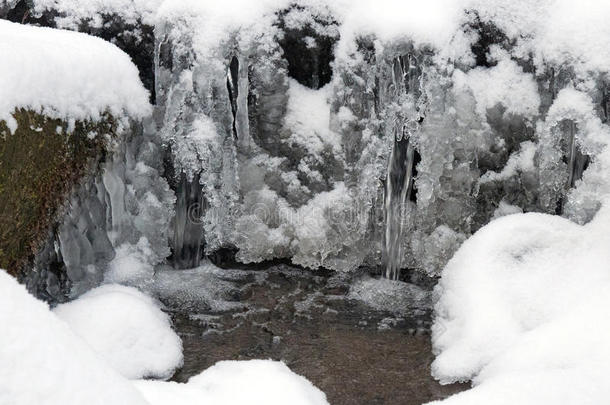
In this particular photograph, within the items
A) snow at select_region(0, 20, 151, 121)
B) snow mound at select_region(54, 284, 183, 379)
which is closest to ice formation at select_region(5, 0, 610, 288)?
snow at select_region(0, 20, 151, 121)

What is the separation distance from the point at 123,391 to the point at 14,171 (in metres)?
2.40

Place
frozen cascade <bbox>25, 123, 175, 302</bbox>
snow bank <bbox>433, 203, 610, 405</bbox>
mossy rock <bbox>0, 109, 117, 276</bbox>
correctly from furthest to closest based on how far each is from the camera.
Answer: frozen cascade <bbox>25, 123, 175, 302</bbox> → mossy rock <bbox>0, 109, 117, 276</bbox> → snow bank <bbox>433, 203, 610, 405</bbox>

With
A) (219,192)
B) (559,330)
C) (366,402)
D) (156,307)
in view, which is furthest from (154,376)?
(559,330)

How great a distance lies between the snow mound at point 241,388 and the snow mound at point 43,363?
1716 mm

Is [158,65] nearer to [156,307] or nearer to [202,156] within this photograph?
[202,156]

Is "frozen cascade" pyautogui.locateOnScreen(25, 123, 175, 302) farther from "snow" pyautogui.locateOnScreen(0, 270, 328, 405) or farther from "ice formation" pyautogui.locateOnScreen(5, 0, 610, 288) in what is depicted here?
"snow" pyautogui.locateOnScreen(0, 270, 328, 405)

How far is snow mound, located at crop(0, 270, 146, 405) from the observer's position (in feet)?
4.04

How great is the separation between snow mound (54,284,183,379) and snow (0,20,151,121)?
1142mm

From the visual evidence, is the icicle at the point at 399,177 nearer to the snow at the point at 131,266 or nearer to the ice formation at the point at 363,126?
the ice formation at the point at 363,126

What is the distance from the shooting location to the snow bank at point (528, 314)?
9.96 ft

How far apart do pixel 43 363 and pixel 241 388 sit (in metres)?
2.16

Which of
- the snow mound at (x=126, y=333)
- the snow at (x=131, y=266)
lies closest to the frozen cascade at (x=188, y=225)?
the snow at (x=131, y=266)

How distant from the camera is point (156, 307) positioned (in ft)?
14.9

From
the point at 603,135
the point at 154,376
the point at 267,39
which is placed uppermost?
the point at 267,39
